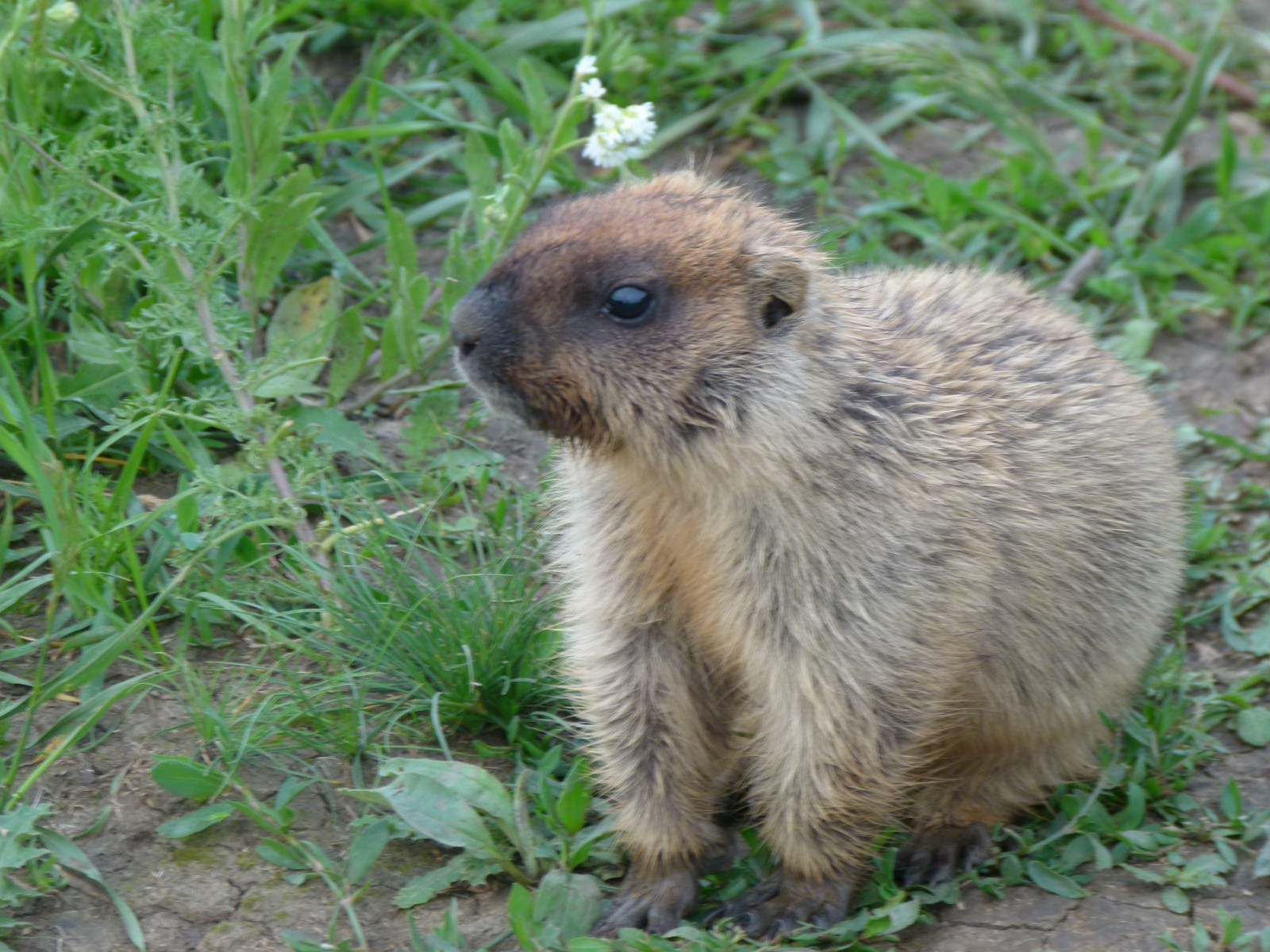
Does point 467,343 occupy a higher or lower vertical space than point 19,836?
higher

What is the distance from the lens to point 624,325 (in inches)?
151

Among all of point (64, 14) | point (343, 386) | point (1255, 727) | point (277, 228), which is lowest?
point (1255, 727)

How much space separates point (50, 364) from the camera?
504 cm

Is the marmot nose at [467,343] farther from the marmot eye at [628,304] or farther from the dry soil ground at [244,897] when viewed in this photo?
the dry soil ground at [244,897]

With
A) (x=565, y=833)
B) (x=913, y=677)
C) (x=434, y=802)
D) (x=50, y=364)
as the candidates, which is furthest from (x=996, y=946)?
(x=50, y=364)

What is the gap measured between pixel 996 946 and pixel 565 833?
1286 millimetres

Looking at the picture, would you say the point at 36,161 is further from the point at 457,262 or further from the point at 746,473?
the point at 746,473

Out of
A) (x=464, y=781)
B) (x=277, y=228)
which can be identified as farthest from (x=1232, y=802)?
(x=277, y=228)

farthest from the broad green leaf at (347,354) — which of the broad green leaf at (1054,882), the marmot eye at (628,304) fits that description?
the broad green leaf at (1054,882)

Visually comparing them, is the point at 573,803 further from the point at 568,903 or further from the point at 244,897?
the point at 244,897

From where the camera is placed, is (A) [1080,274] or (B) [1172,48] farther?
(B) [1172,48]

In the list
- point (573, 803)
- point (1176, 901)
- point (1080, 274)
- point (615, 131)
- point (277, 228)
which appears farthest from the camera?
point (1080, 274)

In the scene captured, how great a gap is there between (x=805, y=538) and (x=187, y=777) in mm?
1835

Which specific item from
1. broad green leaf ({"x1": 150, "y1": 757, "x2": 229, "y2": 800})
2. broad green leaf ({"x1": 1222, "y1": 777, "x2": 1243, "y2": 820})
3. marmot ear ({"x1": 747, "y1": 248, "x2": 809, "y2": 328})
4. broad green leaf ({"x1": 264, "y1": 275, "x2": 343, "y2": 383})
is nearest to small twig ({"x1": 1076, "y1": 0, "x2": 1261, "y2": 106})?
broad green leaf ({"x1": 1222, "y1": 777, "x2": 1243, "y2": 820})
